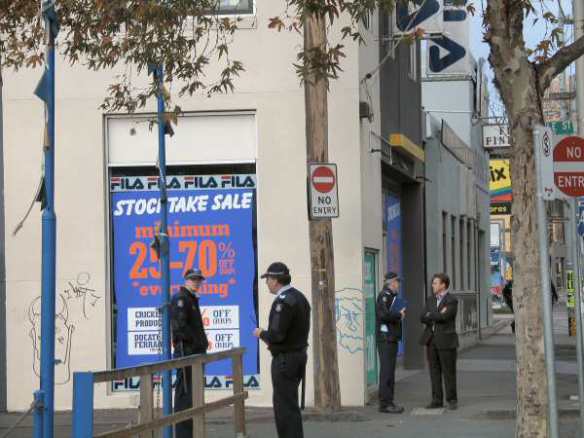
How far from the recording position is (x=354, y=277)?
17.2 m

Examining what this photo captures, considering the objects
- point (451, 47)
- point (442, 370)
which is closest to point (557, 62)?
point (442, 370)

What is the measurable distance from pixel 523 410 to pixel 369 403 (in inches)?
263

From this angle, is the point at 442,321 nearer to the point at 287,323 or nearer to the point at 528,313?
the point at 287,323

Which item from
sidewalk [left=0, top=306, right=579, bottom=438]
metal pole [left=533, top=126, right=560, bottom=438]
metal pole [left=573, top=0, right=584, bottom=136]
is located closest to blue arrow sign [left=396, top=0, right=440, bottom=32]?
metal pole [left=573, top=0, right=584, bottom=136]

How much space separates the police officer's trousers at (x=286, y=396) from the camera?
37.8 ft

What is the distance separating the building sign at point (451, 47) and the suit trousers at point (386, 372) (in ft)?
26.3

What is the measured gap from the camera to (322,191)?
15.2 meters

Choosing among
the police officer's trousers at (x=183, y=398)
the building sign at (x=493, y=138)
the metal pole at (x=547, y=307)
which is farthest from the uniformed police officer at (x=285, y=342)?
the building sign at (x=493, y=138)

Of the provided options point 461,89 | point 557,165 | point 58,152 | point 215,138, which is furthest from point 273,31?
point 461,89

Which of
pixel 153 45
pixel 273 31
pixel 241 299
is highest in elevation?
pixel 273 31

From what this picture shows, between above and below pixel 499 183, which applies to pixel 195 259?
below

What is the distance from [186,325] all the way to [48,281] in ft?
13.8

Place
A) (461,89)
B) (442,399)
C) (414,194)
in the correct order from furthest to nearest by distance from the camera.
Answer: (461,89) → (414,194) → (442,399)

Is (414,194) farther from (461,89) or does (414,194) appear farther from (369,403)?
(461,89)
